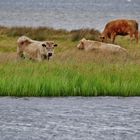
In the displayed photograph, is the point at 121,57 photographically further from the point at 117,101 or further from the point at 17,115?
the point at 17,115

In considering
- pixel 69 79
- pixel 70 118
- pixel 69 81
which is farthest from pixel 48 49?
pixel 70 118

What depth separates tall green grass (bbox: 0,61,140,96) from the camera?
57.6ft

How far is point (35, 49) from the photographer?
2422cm

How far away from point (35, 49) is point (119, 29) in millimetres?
11413

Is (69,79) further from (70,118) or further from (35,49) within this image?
(35,49)

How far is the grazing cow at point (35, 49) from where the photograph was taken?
76.7 ft

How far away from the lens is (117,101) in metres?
17.1

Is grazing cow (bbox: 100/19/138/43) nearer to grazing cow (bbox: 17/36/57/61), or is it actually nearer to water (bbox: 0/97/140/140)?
grazing cow (bbox: 17/36/57/61)

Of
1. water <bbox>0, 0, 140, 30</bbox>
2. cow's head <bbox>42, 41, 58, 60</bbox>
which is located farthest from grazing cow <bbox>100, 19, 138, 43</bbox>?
water <bbox>0, 0, 140, 30</bbox>

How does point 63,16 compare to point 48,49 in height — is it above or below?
above

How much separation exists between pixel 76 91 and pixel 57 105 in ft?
3.89

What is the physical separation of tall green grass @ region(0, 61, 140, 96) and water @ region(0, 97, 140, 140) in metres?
0.35

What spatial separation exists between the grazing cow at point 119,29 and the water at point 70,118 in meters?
17.3

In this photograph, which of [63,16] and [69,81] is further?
[63,16]
